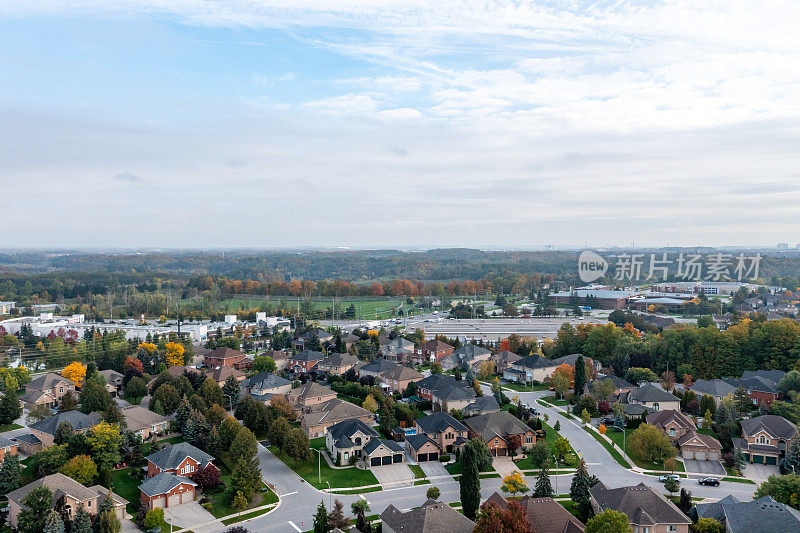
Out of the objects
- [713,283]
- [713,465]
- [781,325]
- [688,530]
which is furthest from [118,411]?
[713,283]

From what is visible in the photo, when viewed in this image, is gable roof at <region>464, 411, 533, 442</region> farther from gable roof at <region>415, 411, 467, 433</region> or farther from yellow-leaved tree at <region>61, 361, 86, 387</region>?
yellow-leaved tree at <region>61, 361, 86, 387</region>

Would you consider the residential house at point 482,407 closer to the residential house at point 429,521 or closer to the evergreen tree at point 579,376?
the evergreen tree at point 579,376

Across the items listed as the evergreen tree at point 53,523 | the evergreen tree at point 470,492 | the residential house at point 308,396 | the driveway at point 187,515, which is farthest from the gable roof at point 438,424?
the evergreen tree at point 53,523

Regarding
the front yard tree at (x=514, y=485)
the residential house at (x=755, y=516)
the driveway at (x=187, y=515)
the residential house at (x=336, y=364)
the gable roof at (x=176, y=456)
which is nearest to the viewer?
the residential house at (x=755, y=516)

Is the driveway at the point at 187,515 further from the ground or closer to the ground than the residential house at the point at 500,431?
closer to the ground

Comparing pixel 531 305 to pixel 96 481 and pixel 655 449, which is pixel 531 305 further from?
pixel 96 481

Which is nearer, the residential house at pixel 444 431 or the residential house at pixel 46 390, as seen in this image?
the residential house at pixel 444 431
